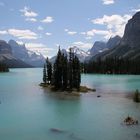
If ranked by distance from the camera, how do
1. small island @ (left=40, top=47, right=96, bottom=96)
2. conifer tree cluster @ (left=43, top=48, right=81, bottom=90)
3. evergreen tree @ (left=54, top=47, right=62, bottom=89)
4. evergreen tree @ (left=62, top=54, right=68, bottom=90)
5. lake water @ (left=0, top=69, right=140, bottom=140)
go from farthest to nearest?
1. evergreen tree @ (left=54, top=47, right=62, bottom=89)
2. evergreen tree @ (left=62, top=54, right=68, bottom=90)
3. conifer tree cluster @ (left=43, top=48, right=81, bottom=90)
4. small island @ (left=40, top=47, right=96, bottom=96)
5. lake water @ (left=0, top=69, right=140, bottom=140)

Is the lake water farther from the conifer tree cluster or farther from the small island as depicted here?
the conifer tree cluster

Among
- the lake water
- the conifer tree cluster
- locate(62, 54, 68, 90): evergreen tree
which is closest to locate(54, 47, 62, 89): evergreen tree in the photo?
the conifer tree cluster

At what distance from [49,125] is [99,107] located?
76.8 ft

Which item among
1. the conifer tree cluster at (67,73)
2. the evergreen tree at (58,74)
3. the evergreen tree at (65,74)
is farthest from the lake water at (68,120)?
the evergreen tree at (58,74)

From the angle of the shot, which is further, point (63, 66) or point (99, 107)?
point (63, 66)

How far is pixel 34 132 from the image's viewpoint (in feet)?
157

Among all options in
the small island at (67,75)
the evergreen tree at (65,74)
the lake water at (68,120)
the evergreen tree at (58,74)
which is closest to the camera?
the lake water at (68,120)

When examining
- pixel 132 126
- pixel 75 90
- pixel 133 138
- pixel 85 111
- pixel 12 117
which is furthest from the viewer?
pixel 75 90

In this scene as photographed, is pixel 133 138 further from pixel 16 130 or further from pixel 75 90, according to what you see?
pixel 75 90

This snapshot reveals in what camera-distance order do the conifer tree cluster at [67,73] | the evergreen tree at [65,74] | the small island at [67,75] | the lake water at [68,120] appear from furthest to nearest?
the evergreen tree at [65,74] → the conifer tree cluster at [67,73] → the small island at [67,75] → the lake water at [68,120]

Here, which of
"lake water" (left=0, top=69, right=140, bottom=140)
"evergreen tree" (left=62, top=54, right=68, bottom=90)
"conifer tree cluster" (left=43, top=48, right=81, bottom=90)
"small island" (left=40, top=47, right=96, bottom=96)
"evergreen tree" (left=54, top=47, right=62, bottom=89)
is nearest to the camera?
"lake water" (left=0, top=69, right=140, bottom=140)

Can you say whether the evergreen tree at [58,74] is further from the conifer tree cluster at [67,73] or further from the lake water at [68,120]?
the lake water at [68,120]

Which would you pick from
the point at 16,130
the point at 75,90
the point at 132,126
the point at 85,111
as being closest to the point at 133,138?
the point at 132,126

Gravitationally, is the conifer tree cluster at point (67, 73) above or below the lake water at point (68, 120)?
above
